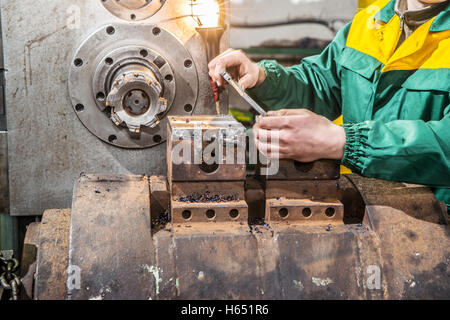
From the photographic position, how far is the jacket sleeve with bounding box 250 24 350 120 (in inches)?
68.8

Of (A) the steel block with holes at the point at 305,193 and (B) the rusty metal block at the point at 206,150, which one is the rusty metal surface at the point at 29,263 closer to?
(B) the rusty metal block at the point at 206,150

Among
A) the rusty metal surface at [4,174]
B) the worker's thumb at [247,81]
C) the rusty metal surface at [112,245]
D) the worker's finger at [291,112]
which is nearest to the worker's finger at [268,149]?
the worker's finger at [291,112]

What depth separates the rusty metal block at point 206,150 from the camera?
1.10 meters

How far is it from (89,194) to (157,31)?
0.71 metres

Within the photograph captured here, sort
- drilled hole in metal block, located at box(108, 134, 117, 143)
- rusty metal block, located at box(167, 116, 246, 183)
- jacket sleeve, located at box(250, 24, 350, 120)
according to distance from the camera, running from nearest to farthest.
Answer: rusty metal block, located at box(167, 116, 246, 183)
drilled hole in metal block, located at box(108, 134, 117, 143)
jacket sleeve, located at box(250, 24, 350, 120)

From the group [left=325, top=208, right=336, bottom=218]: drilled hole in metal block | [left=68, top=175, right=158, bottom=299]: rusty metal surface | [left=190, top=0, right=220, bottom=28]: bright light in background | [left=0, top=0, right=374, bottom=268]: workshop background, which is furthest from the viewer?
[left=0, top=0, right=374, bottom=268]: workshop background

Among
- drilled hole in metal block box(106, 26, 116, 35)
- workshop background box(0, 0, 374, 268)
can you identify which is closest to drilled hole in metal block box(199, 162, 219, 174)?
drilled hole in metal block box(106, 26, 116, 35)

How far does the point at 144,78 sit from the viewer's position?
1474mm

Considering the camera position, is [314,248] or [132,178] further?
[132,178]

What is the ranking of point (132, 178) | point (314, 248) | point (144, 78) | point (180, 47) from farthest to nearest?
point (180, 47) → point (144, 78) → point (132, 178) → point (314, 248)

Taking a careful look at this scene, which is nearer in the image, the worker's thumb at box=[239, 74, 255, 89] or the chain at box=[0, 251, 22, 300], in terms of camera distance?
the chain at box=[0, 251, 22, 300]

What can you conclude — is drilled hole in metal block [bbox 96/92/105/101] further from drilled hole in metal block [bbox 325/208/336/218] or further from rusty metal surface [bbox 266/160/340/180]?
drilled hole in metal block [bbox 325/208/336/218]
